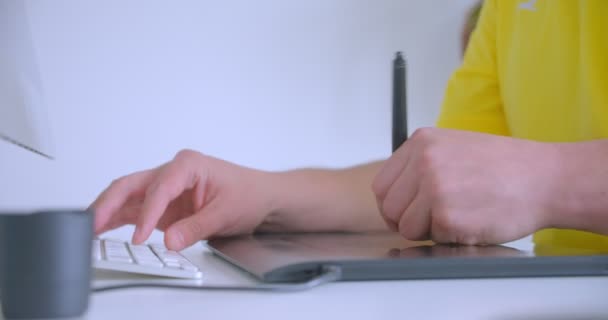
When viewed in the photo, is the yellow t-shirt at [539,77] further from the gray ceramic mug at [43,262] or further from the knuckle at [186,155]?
the gray ceramic mug at [43,262]

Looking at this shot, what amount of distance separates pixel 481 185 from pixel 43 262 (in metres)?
0.38

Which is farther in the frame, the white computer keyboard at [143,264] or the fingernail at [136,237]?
the fingernail at [136,237]

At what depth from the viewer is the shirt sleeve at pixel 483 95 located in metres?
1.07

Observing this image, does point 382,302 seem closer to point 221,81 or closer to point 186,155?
point 186,155

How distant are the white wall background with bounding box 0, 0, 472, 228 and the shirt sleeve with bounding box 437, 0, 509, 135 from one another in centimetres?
98

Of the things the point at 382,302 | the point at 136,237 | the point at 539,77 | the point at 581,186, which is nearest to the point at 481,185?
the point at 581,186

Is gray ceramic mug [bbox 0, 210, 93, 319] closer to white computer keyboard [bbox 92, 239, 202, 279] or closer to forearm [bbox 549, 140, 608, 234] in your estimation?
white computer keyboard [bbox 92, 239, 202, 279]

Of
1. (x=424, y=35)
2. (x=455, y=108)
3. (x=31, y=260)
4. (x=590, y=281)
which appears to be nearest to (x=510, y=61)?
(x=455, y=108)

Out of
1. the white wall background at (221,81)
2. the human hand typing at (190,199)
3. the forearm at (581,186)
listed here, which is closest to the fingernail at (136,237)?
the human hand typing at (190,199)

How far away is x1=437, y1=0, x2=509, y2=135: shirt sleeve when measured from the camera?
107 cm

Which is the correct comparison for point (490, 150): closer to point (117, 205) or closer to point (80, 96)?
point (117, 205)

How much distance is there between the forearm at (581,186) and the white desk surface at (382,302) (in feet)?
0.41

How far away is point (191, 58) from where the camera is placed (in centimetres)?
196

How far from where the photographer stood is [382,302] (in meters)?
0.37
